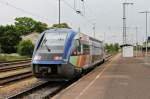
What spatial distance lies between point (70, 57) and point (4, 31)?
299 ft

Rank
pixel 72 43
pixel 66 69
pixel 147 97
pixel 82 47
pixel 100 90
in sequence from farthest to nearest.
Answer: pixel 82 47
pixel 72 43
pixel 66 69
pixel 100 90
pixel 147 97

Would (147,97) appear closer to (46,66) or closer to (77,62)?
(46,66)

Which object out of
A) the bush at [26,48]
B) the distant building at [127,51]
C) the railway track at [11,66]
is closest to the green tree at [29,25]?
the distant building at [127,51]

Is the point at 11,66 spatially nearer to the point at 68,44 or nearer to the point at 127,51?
the point at 68,44

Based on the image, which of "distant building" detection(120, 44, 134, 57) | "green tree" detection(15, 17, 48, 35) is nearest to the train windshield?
"distant building" detection(120, 44, 134, 57)

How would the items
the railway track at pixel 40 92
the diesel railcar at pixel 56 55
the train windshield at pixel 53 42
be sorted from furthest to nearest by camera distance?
1. the train windshield at pixel 53 42
2. the diesel railcar at pixel 56 55
3. the railway track at pixel 40 92

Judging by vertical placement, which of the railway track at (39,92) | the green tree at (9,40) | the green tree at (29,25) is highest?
the green tree at (29,25)

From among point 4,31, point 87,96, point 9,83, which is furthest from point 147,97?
point 4,31

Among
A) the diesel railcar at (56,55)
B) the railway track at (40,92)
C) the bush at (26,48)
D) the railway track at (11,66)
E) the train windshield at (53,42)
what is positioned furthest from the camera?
the bush at (26,48)

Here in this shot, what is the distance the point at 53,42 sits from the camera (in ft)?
74.8

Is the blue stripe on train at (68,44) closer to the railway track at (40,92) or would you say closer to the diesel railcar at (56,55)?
the diesel railcar at (56,55)

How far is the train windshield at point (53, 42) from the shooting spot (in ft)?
73.0

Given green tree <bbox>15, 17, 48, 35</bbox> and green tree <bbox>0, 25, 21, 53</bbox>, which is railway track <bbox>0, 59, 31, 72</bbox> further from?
green tree <bbox>15, 17, 48, 35</bbox>

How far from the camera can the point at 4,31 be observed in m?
111
